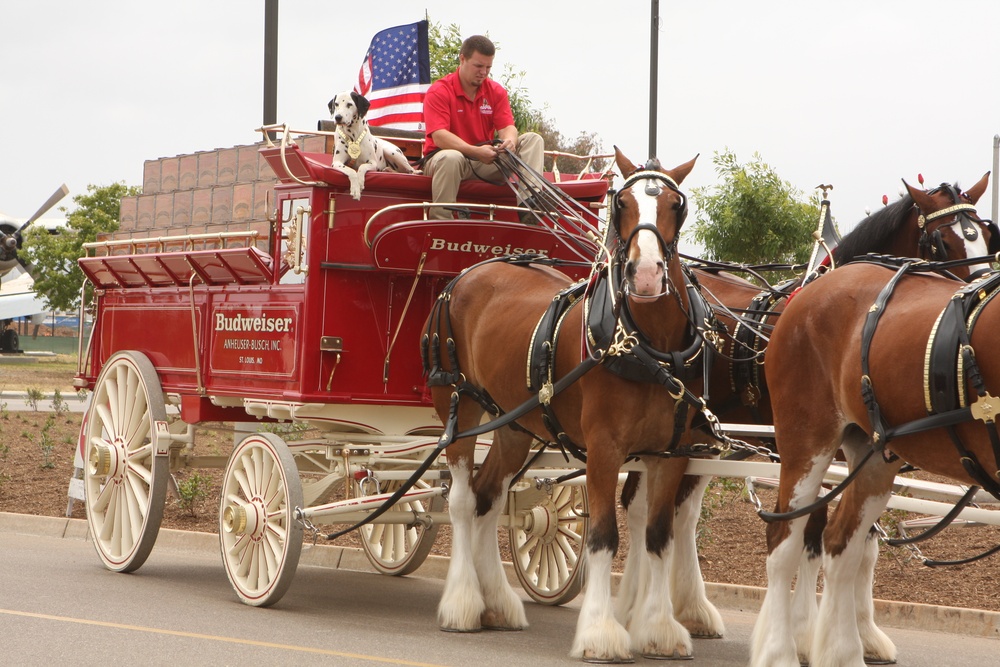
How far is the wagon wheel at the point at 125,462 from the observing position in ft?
27.3

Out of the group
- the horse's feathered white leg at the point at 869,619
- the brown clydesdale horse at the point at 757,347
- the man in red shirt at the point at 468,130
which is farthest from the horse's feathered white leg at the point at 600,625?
the man in red shirt at the point at 468,130

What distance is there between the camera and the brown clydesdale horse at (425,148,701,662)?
5.81 meters

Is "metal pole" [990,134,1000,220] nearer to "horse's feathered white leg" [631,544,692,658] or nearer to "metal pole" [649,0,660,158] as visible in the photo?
"metal pole" [649,0,660,158]

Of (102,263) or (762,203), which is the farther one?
(762,203)

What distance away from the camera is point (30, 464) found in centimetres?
1402

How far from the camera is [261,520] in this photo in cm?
737

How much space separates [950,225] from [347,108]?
3.62m

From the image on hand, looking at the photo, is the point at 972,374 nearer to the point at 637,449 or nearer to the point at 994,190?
the point at 637,449

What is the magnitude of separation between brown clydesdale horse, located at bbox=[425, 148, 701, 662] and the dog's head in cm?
123

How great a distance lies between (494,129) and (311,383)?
2085 millimetres

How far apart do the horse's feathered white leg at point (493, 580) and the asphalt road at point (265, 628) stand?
118 millimetres

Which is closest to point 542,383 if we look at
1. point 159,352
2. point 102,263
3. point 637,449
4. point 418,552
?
point 637,449

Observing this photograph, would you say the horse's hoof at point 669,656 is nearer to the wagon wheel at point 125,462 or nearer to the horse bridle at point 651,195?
the horse bridle at point 651,195

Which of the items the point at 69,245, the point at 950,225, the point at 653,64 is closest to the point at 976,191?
the point at 950,225
